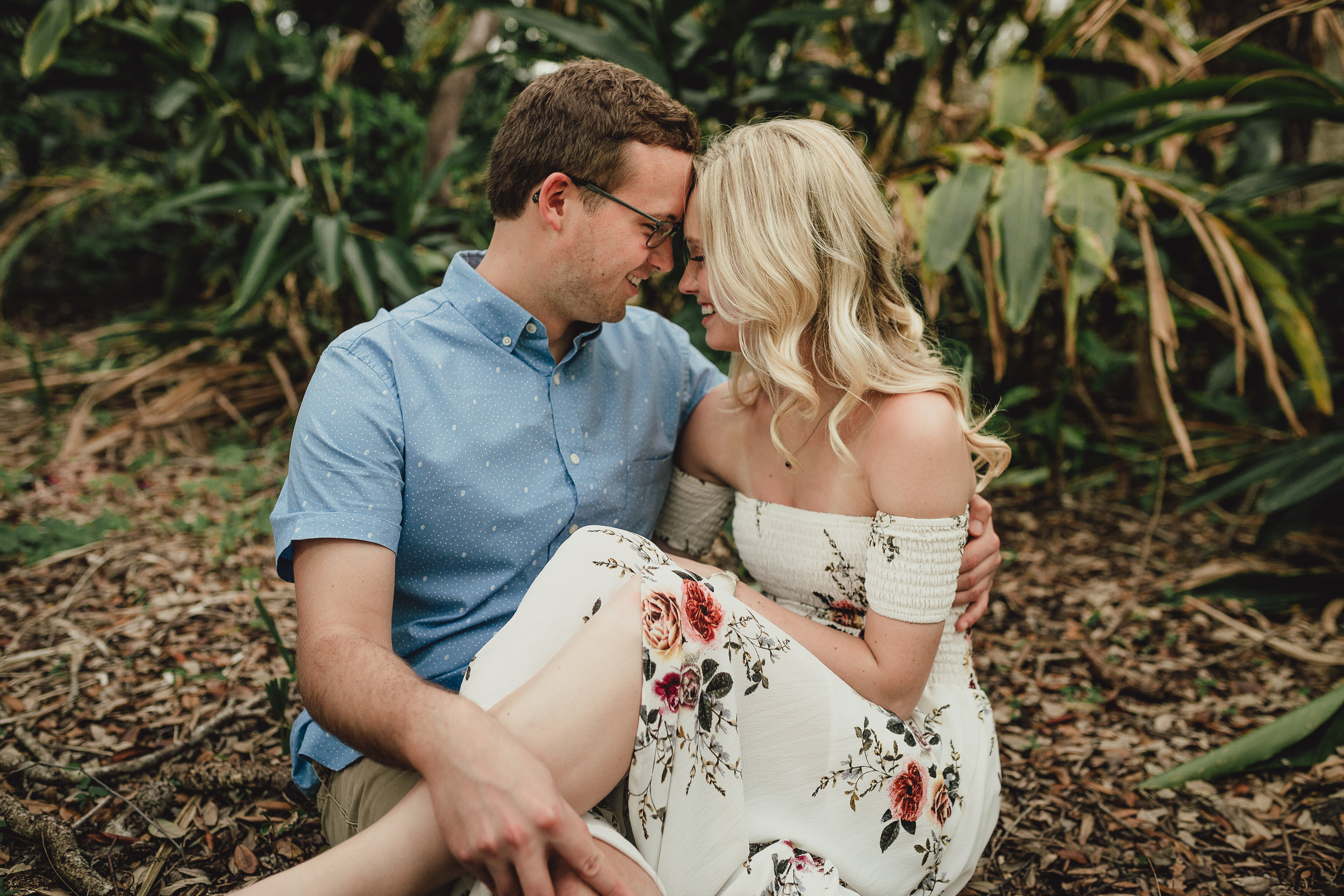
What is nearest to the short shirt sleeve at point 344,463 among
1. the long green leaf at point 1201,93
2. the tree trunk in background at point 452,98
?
the long green leaf at point 1201,93

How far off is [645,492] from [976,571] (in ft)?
2.19

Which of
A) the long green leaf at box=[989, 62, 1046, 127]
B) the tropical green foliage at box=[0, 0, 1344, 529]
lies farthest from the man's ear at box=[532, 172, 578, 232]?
the long green leaf at box=[989, 62, 1046, 127]

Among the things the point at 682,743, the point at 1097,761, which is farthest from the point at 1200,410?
the point at 682,743

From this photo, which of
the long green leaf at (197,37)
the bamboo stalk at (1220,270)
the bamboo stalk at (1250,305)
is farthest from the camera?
the long green leaf at (197,37)

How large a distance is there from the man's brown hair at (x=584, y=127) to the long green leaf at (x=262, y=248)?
1.41m

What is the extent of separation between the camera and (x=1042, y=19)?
271cm

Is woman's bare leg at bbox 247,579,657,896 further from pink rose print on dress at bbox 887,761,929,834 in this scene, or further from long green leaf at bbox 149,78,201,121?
long green leaf at bbox 149,78,201,121

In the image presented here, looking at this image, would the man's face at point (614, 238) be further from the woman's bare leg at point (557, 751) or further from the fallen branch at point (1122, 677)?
the fallen branch at point (1122, 677)

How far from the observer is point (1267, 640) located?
2252mm

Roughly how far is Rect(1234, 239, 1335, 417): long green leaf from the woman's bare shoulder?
53.0 inches

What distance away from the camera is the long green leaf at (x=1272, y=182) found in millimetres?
2273

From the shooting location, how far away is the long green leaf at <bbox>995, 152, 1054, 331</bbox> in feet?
6.86

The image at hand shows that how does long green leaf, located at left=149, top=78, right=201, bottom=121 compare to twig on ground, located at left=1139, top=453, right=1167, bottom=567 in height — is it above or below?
above

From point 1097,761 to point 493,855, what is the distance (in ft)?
5.02
